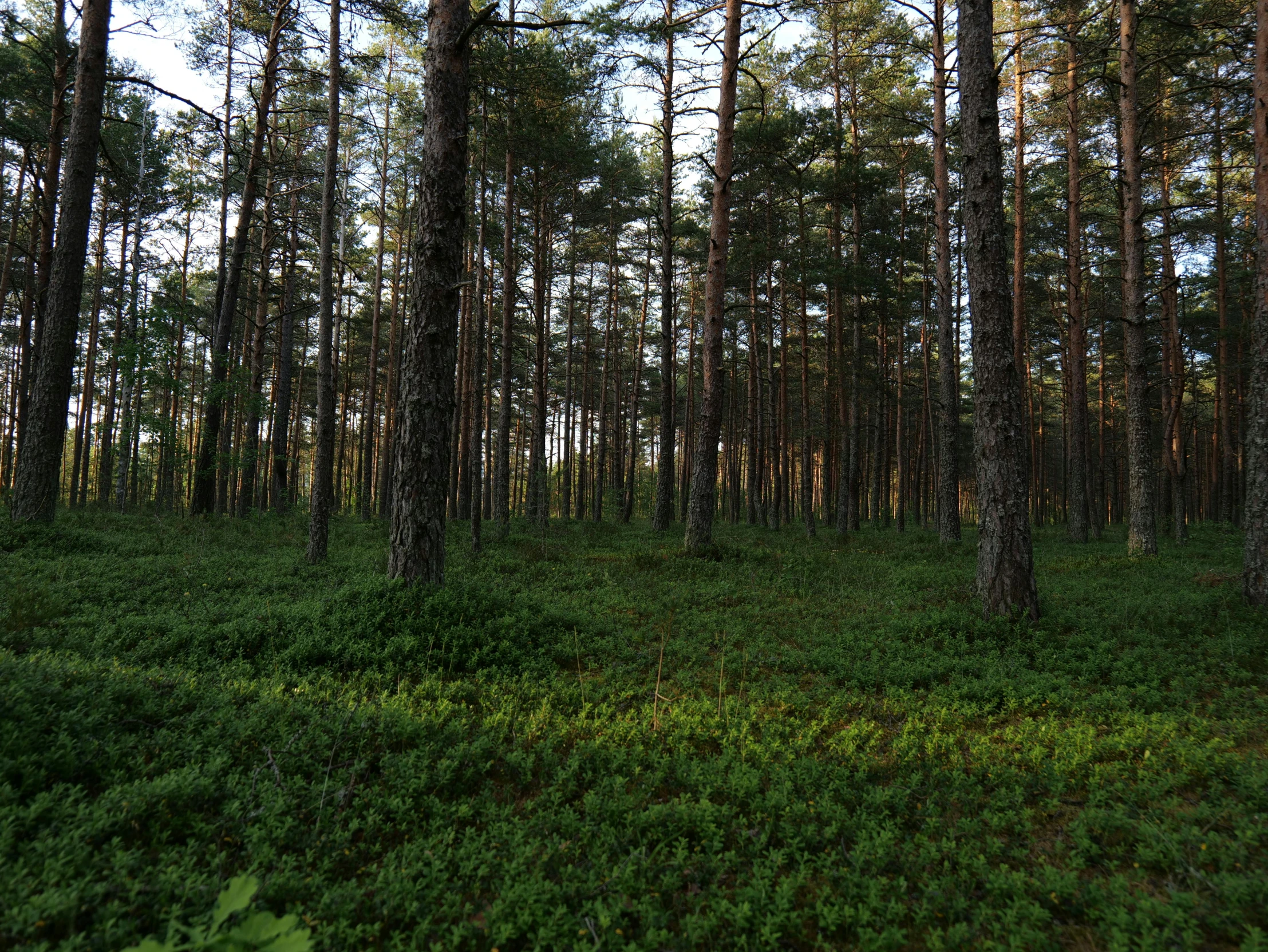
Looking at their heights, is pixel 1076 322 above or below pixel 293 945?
above

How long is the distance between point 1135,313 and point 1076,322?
4521 mm

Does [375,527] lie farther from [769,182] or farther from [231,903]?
[769,182]

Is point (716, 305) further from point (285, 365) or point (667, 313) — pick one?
point (285, 365)

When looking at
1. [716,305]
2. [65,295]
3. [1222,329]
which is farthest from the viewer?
[1222,329]

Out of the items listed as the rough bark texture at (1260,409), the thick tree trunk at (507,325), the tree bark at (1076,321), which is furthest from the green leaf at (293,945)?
the tree bark at (1076,321)

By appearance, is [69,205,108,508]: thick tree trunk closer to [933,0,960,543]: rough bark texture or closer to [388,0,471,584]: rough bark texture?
[388,0,471,584]: rough bark texture

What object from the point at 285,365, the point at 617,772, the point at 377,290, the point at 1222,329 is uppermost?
the point at 377,290

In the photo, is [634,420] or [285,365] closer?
[285,365]

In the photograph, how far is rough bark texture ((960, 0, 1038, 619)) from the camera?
682 centimetres

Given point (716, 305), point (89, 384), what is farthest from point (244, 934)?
point (89, 384)

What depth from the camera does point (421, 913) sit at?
244 cm

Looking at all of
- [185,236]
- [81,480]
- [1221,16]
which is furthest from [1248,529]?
[81,480]

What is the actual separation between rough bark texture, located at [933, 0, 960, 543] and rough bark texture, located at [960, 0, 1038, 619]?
7707 millimetres

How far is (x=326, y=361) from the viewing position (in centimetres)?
1007
